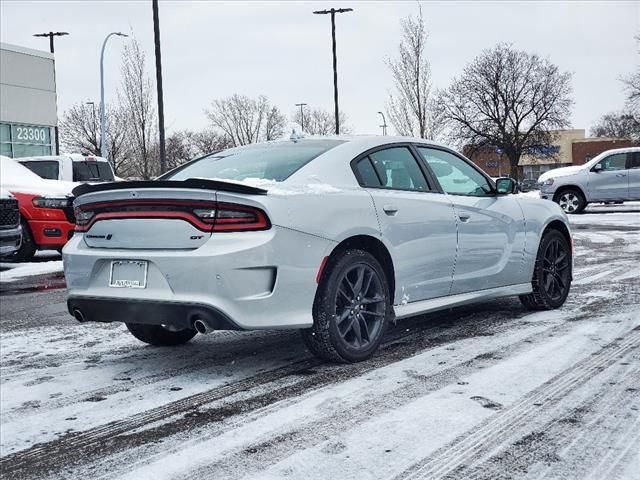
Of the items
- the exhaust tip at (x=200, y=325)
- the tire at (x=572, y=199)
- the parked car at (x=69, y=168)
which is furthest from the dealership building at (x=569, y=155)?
the exhaust tip at (x=200, y=325)

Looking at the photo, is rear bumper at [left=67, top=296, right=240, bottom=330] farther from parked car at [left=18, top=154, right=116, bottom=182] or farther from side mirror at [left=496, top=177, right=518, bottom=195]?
parked car at [left=18, top=154, right=116, bottom=182]

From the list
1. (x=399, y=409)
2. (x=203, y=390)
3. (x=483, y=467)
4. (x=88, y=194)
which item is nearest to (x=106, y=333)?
(x=88, y=194)

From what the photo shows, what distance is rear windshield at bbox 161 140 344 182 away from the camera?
4977mm

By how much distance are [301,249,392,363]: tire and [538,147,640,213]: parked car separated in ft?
56.0

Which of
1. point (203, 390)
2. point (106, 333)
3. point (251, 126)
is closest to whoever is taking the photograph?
point (203, 390)

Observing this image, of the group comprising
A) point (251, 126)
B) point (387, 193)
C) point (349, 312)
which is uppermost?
point (251, 126)

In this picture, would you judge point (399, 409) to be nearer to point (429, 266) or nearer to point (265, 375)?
point (265, 375)

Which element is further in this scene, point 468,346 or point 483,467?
point 468,346

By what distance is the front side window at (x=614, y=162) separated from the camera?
69.9 feet

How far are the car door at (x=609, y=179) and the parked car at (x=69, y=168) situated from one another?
12.6 meters

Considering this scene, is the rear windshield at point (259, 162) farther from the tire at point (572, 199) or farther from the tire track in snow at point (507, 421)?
the tire at point (572, 199)

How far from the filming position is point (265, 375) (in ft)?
15.2

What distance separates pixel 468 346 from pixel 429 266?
58 cm

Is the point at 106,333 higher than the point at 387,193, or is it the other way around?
the point at 387,193
